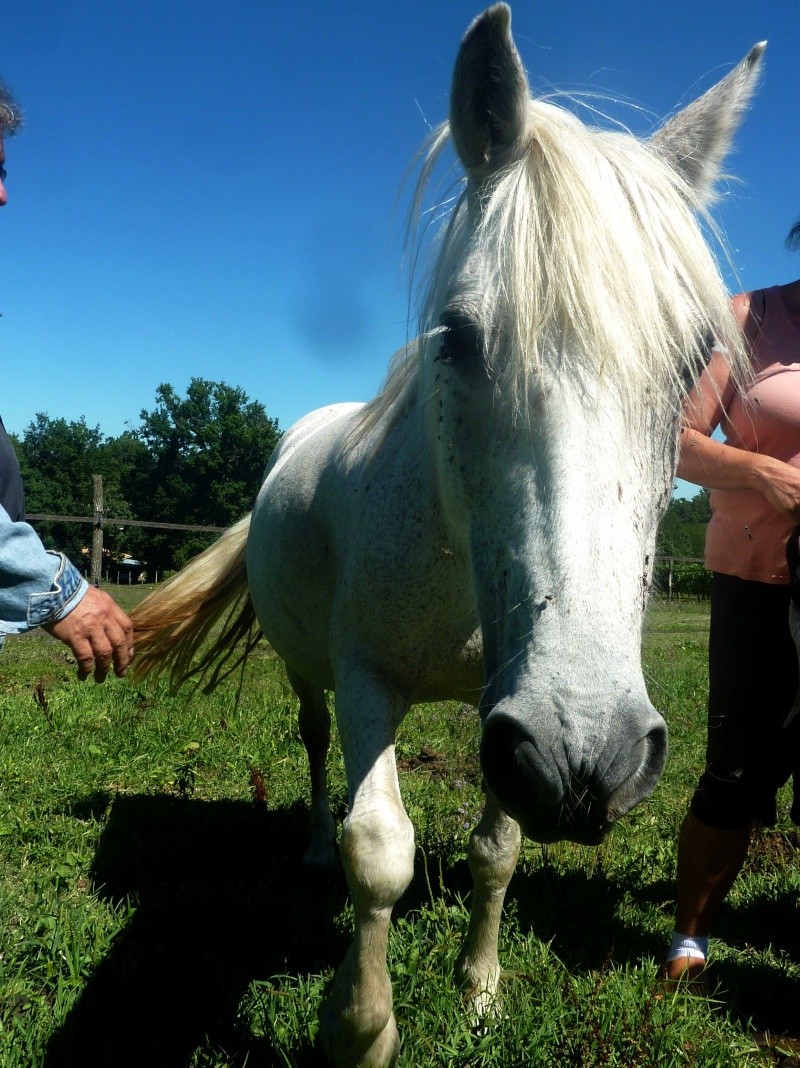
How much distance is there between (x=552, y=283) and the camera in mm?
1569

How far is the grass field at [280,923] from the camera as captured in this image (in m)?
2.11

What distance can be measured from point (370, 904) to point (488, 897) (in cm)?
60

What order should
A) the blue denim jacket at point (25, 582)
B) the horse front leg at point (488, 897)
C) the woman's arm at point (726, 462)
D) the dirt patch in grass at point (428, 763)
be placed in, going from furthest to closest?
the dirt patch in grass at point (428, 763)
the horse front leg at point (488, 897)
the woman's arm at point (726, 462)
the blue denim jacket at point (25, 582)

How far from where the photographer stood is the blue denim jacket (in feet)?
5.90

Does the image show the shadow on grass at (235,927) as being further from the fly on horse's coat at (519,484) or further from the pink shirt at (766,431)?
the pink shirt at (766,431)

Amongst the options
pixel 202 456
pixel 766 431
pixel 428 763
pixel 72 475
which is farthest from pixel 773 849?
pixel 72 475

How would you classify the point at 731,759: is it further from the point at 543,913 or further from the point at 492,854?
the point at 543,913

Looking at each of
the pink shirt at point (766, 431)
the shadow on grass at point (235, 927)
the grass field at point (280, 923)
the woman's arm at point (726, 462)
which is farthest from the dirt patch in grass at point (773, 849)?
the woman's arm at point (726, 462)

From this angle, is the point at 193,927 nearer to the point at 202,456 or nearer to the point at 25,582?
the point at 25,582

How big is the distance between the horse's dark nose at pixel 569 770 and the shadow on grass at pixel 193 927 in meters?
1.23

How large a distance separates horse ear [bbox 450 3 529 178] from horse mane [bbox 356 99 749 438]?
0.05m

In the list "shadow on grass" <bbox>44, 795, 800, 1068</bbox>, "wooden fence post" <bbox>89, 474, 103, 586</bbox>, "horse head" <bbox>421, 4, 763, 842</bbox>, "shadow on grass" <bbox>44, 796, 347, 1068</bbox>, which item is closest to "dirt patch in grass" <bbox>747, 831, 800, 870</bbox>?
"shadow on grass" <bbox>44, 795, 800, 1068</bbox>

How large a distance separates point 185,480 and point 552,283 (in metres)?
51.9

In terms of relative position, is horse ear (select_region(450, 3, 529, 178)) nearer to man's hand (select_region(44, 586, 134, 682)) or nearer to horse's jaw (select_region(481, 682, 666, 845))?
Result: horse's jaw (select_region(481, 682, 666, 845))
